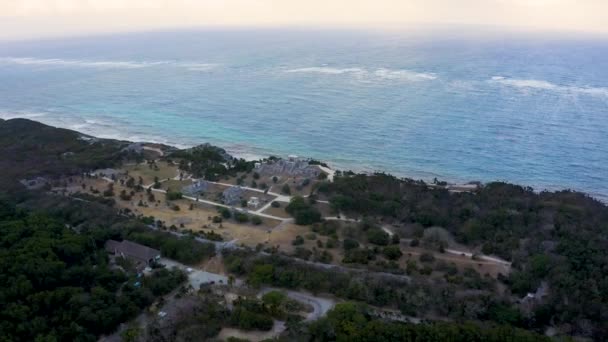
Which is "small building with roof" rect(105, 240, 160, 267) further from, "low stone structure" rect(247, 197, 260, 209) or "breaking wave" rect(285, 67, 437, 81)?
"breaking wave" rect(285, 67, 437, 81)

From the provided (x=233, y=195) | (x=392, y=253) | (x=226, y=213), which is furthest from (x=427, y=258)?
(x=233, y=195)

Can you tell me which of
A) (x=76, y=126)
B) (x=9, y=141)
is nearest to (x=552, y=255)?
(x=9, y=141)

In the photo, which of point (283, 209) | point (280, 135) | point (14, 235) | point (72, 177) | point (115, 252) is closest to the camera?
point (14, 235)

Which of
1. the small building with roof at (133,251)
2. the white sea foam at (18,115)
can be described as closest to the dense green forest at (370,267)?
the small building with roof at (133,251)

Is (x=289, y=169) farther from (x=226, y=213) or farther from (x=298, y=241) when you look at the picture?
(x=298, y=241)

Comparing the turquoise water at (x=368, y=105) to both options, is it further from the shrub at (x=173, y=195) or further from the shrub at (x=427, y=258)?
the shrub at (x=427, y=258)

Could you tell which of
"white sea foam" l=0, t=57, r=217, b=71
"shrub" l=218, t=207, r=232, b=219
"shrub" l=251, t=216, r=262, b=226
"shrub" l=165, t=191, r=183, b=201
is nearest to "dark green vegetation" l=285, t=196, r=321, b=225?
"shrub" l=251, t=216, r=262, b=226

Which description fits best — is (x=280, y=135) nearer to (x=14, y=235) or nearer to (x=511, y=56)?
(x=14, y=235)
